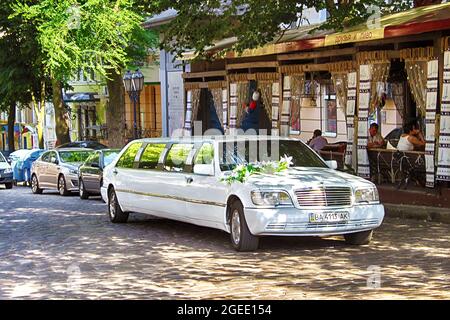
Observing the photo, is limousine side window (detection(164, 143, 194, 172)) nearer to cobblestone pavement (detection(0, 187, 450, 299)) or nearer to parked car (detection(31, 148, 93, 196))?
cobblestone pavement (detection(0, 187, 450, 299))

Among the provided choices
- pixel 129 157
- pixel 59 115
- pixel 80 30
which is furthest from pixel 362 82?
pixel 59 115

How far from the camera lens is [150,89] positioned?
4516 cm

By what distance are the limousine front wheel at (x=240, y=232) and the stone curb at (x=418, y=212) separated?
4653 millimetres

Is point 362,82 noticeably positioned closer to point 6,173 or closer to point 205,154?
point 205,154

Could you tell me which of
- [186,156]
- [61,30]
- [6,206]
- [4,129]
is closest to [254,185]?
[186,156]

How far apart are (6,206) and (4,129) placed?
5710cm

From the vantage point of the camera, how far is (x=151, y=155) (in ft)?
50.0

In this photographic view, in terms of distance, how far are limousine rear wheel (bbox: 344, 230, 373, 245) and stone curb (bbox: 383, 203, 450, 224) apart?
3.18 metres

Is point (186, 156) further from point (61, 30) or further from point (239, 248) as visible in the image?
point (61, 30)

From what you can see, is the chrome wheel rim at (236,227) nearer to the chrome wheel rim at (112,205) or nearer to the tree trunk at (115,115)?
the chrome wheel rim at (112,205)

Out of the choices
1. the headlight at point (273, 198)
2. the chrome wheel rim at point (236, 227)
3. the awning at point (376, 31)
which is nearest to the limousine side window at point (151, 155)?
the chrome wheel rim at point (236, 227)

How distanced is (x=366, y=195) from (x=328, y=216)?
699mm

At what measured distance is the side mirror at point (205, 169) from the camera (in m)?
12.9

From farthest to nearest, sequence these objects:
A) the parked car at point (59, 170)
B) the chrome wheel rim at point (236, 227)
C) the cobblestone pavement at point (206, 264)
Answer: the parked car at point (59, 170), the chrome wheel rim at point (236, 227), the cobblestone pavement at point (206, 264)
